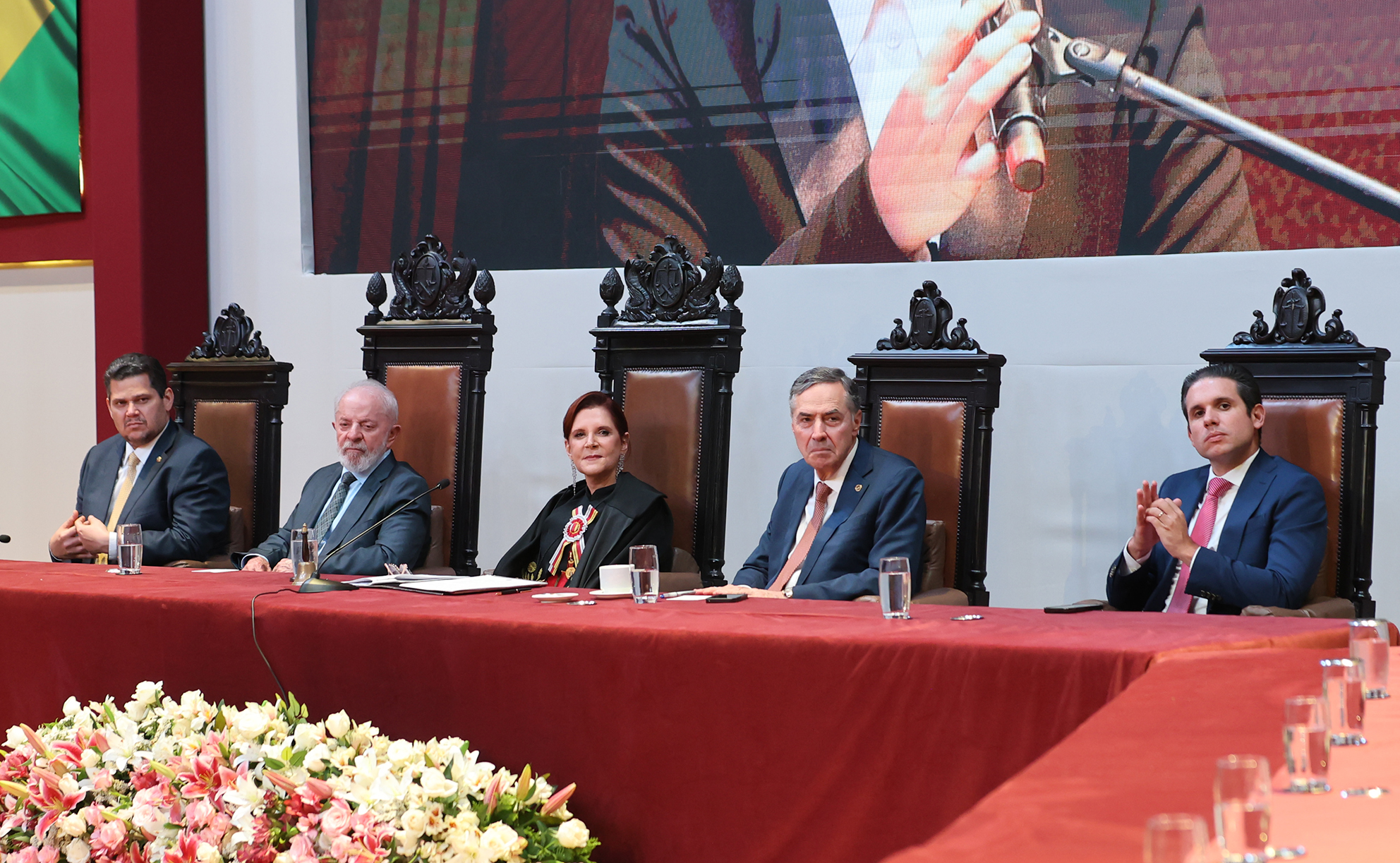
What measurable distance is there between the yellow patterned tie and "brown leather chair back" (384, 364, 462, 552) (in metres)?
0.85

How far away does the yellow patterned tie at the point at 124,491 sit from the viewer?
4.17 metres

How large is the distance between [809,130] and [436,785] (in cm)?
283

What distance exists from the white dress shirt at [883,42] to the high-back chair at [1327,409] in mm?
1409

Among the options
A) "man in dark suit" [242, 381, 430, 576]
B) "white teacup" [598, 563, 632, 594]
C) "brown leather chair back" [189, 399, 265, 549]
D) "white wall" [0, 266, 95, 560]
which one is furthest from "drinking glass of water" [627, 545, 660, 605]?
"white wall" [0, 266, 95, 560]

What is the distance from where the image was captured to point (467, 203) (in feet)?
16.0

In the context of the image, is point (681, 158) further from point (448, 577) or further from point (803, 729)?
point (803, 729)

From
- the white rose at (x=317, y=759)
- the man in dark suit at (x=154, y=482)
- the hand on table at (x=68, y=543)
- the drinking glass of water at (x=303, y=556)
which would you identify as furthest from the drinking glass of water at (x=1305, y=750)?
the hand on table at (x=68, y=543)

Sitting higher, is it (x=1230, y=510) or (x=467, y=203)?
(x=467, y=203)

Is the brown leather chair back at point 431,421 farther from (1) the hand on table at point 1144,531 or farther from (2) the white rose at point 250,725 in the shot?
(1) the hand on table at point 1144,531

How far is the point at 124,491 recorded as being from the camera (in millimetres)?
4195

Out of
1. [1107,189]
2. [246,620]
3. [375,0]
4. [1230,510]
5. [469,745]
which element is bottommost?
[469,745]

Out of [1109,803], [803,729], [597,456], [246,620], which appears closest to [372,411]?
[597,456]

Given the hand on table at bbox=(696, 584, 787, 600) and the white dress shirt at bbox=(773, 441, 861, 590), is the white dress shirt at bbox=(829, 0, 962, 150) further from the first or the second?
the hand on table at bbox=(696, 584, 787, 600)

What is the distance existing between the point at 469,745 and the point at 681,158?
2.62 metres
